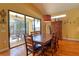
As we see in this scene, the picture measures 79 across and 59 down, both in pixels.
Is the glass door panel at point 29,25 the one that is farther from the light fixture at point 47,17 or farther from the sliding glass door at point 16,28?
the light fixture at point 47,17

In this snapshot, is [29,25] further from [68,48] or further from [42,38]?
[68,48]

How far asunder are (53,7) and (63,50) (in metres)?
0.80

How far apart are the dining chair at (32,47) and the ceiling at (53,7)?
0.54 m

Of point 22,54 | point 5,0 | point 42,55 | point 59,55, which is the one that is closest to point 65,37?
point 59,55

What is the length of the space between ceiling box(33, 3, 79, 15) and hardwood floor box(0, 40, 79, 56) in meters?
0.59

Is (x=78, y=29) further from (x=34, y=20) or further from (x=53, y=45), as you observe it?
(x=34, y=20)

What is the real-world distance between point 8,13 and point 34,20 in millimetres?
481

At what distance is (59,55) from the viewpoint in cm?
194

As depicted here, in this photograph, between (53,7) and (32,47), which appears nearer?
(53,7)

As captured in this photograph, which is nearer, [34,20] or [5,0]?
[5,0]

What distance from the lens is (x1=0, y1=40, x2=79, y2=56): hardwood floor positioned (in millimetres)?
1906

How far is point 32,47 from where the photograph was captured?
2.11 m

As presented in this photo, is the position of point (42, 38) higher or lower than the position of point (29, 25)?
lower

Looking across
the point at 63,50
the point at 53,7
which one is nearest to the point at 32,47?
the point at 63,50
